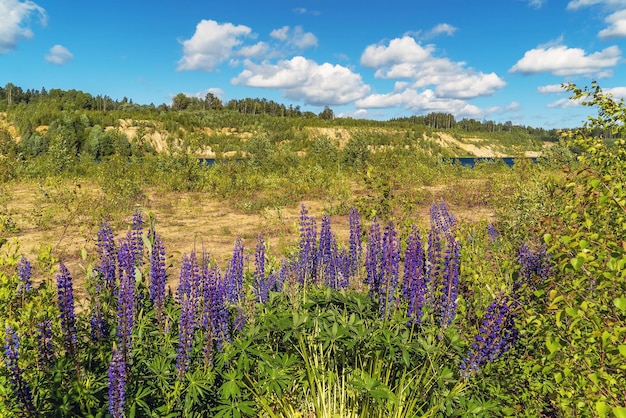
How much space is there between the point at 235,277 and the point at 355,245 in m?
1.68

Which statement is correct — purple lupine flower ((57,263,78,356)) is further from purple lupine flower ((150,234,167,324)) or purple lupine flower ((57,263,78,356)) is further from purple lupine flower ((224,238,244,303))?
purple lupine flower ((224,238,244,303))

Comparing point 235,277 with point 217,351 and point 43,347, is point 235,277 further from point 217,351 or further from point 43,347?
point 43,347

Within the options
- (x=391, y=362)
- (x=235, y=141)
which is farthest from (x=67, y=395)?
(x=235, y=141)

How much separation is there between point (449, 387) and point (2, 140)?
26.1 metres

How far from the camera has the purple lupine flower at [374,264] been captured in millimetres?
3971

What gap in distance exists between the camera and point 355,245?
4.96 metres

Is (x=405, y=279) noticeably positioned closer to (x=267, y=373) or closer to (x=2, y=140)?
(x=267, y=373)

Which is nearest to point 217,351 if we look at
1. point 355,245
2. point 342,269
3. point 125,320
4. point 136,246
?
point 125,320

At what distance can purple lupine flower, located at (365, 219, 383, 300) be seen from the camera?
156 inches

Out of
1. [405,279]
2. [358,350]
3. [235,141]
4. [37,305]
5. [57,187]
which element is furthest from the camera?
[235,141]

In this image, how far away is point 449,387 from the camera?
3047 mm

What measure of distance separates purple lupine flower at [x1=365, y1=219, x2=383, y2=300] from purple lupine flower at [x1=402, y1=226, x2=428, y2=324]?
0.31 meters

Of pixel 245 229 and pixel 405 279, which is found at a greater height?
pixel 405 279

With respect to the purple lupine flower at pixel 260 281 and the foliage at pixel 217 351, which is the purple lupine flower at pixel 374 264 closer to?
the foliage at pixel 217 351
